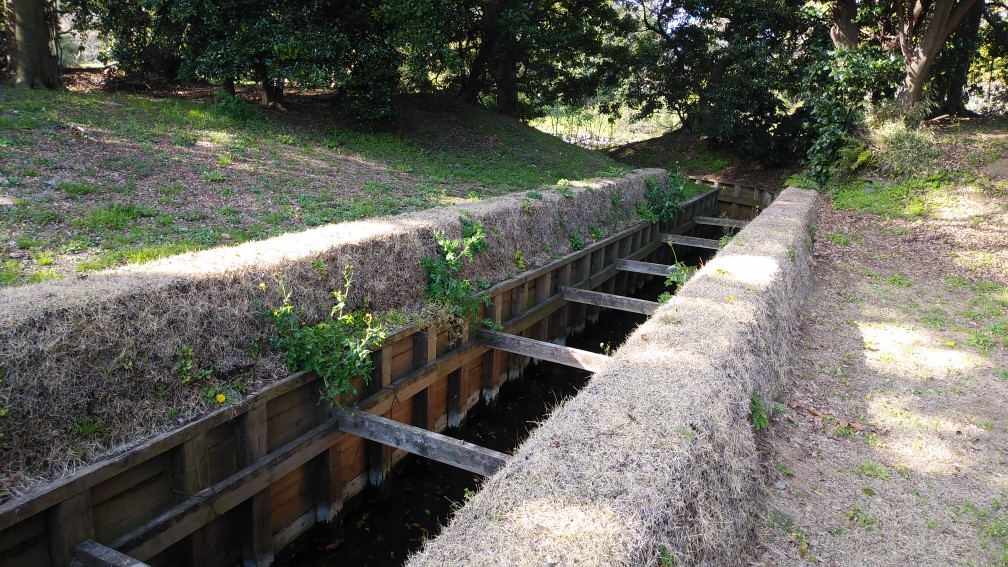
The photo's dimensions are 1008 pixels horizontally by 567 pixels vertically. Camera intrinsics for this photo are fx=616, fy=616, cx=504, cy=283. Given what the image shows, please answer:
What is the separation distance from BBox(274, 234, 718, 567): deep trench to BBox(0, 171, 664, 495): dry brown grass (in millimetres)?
1868

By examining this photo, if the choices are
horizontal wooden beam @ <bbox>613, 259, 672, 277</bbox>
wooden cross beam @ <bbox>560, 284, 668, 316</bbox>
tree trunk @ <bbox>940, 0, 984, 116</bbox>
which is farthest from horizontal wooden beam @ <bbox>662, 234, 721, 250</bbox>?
tree trunk @ <bbox>940, 0, 984, 116</bbox>

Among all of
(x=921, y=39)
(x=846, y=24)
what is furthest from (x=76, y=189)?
(x=921, y=39)

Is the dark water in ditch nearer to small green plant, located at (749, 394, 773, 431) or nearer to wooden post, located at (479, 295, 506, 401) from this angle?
wooden post, located at (479, 295, 506, 401)

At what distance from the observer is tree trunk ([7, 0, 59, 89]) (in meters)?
13.3

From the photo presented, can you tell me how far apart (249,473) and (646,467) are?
3.48 m

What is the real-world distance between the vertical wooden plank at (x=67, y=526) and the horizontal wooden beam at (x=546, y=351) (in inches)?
195

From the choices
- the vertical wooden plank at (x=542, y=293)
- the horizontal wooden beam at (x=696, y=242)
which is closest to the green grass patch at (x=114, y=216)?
the vertical wooden plank at (x=542, y=293)

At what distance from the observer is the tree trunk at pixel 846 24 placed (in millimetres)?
18628

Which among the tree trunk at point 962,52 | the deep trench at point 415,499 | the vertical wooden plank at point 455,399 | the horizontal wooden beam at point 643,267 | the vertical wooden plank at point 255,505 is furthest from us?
the tree trunk at point 962,52

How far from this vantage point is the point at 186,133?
468 inches

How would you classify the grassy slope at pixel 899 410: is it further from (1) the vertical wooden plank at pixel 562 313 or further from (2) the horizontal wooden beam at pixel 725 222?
(2) the horizontal wooden beam at pixel 725 222

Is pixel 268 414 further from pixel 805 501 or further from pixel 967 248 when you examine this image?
pixel 967 248

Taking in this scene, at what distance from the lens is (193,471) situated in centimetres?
481

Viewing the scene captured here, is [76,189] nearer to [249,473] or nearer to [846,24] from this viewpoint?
[249,473]
